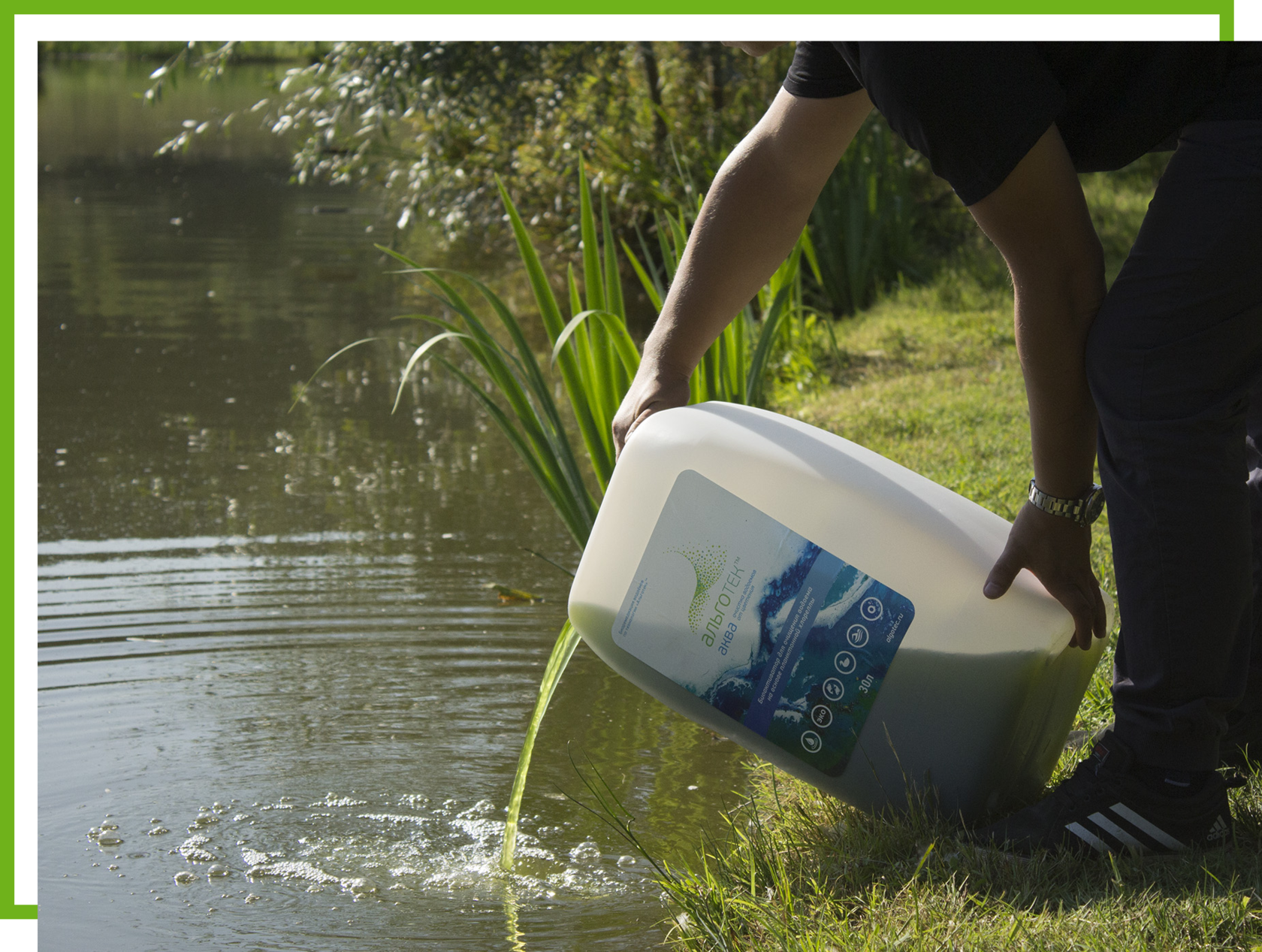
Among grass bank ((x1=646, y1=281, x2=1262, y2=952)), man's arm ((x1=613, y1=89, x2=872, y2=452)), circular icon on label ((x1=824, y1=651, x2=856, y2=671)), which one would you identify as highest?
man's arm ((x1=613, y1=89, x2=872, y2=452))

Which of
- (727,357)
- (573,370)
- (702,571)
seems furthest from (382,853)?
(727,357)

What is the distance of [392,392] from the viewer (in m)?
4.75

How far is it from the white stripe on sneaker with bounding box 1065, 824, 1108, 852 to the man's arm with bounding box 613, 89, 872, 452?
75 centimetres

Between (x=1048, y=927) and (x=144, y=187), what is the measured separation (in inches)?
421

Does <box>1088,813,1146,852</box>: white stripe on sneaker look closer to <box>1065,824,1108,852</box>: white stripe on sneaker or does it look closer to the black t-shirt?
<box>1065,824,1108,852</box>: white stripe on sneaker

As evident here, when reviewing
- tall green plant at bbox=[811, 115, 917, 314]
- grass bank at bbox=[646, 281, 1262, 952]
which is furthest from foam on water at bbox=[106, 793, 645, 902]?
tall green plant at bbox=[811, 115, 917, 314]

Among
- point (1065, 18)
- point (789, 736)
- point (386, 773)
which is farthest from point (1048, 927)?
point (386, 773)

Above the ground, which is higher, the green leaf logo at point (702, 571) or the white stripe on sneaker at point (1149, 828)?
the green leaf logo at point (702, 571)

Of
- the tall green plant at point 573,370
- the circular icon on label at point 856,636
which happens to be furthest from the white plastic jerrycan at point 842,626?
the tall green plant at point 573,370

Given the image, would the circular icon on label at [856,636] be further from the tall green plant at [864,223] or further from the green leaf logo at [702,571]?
the tall green plant at [864,223]

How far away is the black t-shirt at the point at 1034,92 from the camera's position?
1262 mm

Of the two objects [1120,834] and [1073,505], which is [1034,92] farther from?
[1120,834]

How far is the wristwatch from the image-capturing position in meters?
1.39

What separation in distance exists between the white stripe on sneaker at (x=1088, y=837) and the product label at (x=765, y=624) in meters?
0.26
